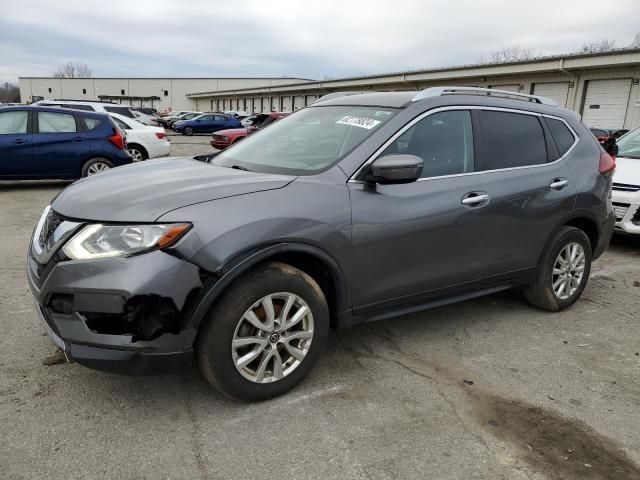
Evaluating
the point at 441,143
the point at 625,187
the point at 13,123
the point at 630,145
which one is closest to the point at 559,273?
the point at 441,143

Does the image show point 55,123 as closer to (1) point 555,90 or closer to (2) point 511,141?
(2) point 511,141

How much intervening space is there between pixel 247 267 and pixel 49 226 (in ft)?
3.77

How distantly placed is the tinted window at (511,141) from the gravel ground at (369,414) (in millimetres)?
1296

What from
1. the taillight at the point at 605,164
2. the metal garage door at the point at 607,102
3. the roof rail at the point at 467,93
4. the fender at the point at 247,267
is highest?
the metal garage door at the point at 607,102

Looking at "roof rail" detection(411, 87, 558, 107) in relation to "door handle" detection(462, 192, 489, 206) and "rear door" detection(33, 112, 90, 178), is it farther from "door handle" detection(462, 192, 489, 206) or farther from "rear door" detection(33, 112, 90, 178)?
"rear door" detection(33, 112, 90, 178)

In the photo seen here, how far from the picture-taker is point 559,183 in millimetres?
4117

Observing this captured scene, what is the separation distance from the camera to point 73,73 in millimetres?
122750

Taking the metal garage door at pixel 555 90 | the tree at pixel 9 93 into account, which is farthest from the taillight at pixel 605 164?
the tree at pixel 9 93

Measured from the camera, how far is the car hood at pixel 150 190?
2602mm

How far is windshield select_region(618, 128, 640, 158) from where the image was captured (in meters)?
7.45

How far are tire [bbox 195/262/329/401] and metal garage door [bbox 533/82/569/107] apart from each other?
22574 mm

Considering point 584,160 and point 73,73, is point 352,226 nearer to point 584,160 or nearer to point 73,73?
point 584,160

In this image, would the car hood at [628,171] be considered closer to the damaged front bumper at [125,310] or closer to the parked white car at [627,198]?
the parked white car at [627,198]

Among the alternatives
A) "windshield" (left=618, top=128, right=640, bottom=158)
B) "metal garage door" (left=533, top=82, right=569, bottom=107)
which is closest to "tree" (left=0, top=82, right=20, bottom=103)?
"metal garage door" (left=533, top=82, right=569, bottom=107)
